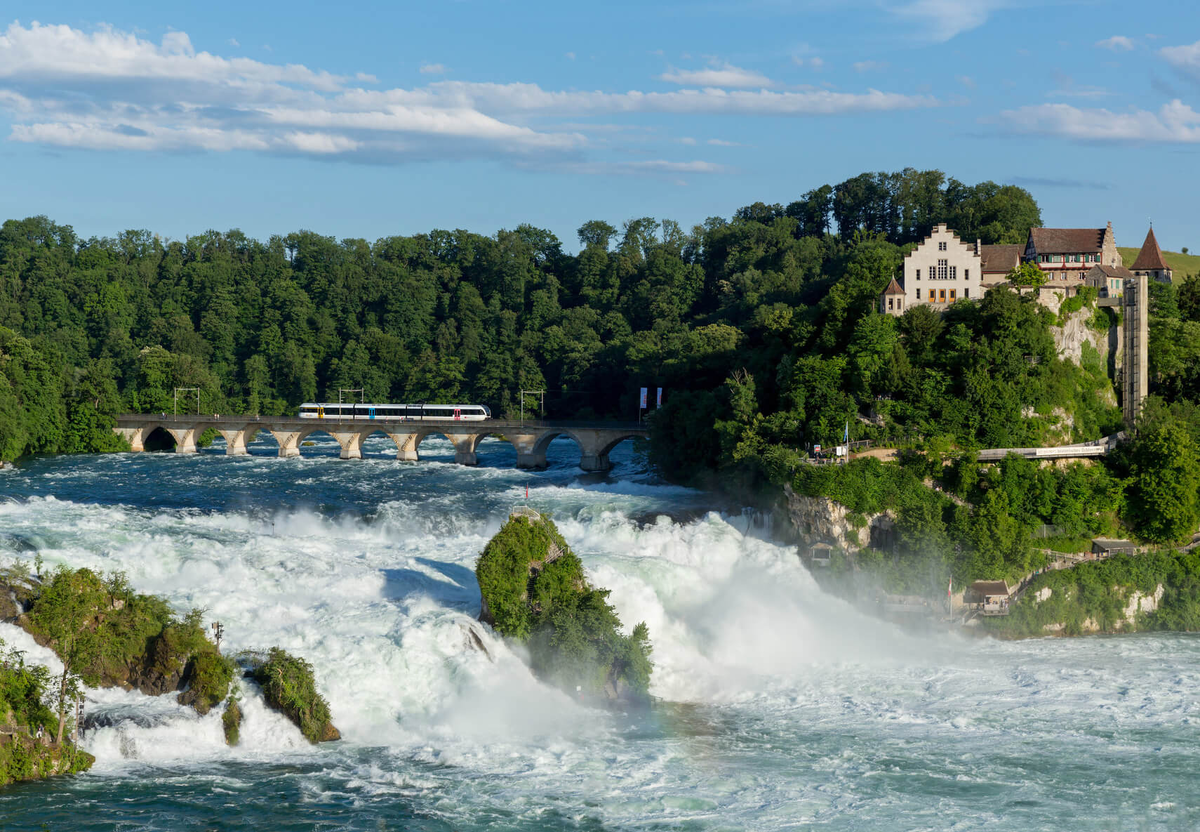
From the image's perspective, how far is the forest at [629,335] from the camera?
75.2 meters

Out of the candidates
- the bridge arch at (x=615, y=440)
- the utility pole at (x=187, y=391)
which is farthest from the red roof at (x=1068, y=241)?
the utility pole at (x=187, y=391)

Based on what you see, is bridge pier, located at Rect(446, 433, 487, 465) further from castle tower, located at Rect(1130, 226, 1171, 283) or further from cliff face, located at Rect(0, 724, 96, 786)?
cliff face, located at Rect(0, 724, 96, 786)

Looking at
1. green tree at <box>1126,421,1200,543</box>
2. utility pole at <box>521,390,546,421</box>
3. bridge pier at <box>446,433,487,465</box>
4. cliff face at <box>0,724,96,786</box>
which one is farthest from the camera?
utility pole at <box>521,390,546,421</box>

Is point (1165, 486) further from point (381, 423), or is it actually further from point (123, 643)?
point (381, 423)

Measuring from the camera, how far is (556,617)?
1941 inches

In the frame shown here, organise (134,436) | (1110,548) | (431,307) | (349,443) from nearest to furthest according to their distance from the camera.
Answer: (1110,548) → (349,443) → (134,436) → (431,307)

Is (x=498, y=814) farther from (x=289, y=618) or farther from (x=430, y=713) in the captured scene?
(x=289, y=618)

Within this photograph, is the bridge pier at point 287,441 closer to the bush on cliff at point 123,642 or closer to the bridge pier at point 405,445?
the bridge pier at point 405,445

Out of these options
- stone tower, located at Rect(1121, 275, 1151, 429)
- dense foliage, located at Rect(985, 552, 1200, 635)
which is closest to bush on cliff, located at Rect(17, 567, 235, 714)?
dense foliage, located at Rect(985, 552, 1200, 635)

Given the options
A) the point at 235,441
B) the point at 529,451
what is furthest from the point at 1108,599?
the point at 235,441

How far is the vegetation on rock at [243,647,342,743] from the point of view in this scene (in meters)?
43.0

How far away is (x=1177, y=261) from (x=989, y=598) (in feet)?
294

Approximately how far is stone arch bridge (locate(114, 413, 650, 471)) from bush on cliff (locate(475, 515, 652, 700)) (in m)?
59.0

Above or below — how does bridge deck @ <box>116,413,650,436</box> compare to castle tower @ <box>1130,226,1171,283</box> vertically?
below
